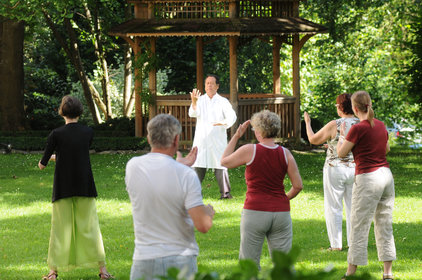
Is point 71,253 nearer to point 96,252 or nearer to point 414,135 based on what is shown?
point 96,252

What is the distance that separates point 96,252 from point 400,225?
195 inches

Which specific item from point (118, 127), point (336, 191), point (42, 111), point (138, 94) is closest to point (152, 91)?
point (138, 94)

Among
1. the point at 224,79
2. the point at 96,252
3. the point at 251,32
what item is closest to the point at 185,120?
the point at 251,32

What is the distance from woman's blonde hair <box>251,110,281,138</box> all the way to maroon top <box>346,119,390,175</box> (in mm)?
1166

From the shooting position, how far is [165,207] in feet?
15.2

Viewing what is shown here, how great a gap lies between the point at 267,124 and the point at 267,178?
1.49 ft

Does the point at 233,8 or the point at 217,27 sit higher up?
the point at 233,8

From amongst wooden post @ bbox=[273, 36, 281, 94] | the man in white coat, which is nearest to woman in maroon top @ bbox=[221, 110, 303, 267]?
the man in white coat

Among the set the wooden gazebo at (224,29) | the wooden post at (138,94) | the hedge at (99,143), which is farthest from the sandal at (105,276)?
the wooden post at (138,94)

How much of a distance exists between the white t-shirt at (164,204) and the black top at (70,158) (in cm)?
286

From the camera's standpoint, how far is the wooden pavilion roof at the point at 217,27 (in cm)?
2011

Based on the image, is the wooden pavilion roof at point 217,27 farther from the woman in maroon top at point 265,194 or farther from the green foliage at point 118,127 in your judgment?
the woman in maroon top at point 265,194

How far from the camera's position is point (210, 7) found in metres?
21.5

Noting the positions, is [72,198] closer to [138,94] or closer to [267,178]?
[267,178]
